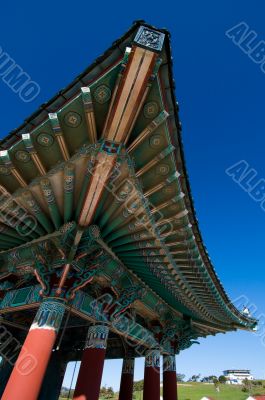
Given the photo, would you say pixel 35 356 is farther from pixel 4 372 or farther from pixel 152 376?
pixel 4 372

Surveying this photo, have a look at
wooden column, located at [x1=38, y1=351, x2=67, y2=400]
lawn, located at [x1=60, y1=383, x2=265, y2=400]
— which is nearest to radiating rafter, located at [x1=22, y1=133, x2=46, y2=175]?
wooden column, located at [x1=38, y1=351, x2=67, y2=400]

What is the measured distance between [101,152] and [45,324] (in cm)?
415

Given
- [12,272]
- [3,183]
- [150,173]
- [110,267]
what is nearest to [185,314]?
[110,267]

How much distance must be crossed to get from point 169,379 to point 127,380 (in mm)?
2018

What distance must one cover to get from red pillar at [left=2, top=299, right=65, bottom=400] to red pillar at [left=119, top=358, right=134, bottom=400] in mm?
8578

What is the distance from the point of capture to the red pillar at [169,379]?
11688 mm

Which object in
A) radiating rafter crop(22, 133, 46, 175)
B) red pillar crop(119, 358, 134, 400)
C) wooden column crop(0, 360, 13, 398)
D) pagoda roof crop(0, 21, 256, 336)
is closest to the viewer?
pagoda roof crop(0, 21, 256, 336)

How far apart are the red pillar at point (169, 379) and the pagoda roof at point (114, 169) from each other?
6143 millimetres

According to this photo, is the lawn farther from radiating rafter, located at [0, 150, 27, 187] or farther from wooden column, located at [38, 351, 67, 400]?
radiating rafter, located at [0, 150, 27, 187]

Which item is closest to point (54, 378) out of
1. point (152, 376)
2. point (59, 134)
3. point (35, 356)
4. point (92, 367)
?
point (152, 376)

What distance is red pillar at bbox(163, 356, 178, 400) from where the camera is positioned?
11.7 m

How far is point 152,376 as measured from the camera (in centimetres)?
1030

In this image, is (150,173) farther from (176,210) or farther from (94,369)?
(94,369)

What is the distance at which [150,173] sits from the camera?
20.0 ft
